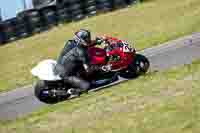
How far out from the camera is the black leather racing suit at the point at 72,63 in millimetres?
13836

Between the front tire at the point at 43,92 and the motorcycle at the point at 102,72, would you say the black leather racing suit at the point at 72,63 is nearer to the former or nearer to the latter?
the motorcycle at the point at 102,72

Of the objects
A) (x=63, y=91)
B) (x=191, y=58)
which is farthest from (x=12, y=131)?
(x=191, y=58)

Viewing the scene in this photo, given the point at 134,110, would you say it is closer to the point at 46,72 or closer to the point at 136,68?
the point at 46,72

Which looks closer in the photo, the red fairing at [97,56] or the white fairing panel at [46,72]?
the white fairing panel at [46,72]

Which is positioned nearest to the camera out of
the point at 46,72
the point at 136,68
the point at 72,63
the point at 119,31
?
the point at 46,72

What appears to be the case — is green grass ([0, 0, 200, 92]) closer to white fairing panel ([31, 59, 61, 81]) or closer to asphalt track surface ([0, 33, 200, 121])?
asphalt track surface ([0, 33, 200, 121])

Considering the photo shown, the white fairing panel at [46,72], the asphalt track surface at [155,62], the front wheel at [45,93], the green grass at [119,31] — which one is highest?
the white fairing panel at [46,72]

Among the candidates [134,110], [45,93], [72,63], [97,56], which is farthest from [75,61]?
[134,110]

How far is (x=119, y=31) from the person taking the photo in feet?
77.7

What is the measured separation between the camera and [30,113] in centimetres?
1321

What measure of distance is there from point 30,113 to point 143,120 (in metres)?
4.30

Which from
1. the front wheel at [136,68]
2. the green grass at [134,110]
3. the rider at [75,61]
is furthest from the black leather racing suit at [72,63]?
the front wheel at [136,68]

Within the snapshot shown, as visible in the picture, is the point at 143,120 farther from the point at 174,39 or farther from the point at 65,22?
the point at 65,22

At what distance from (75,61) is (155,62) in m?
3.35
